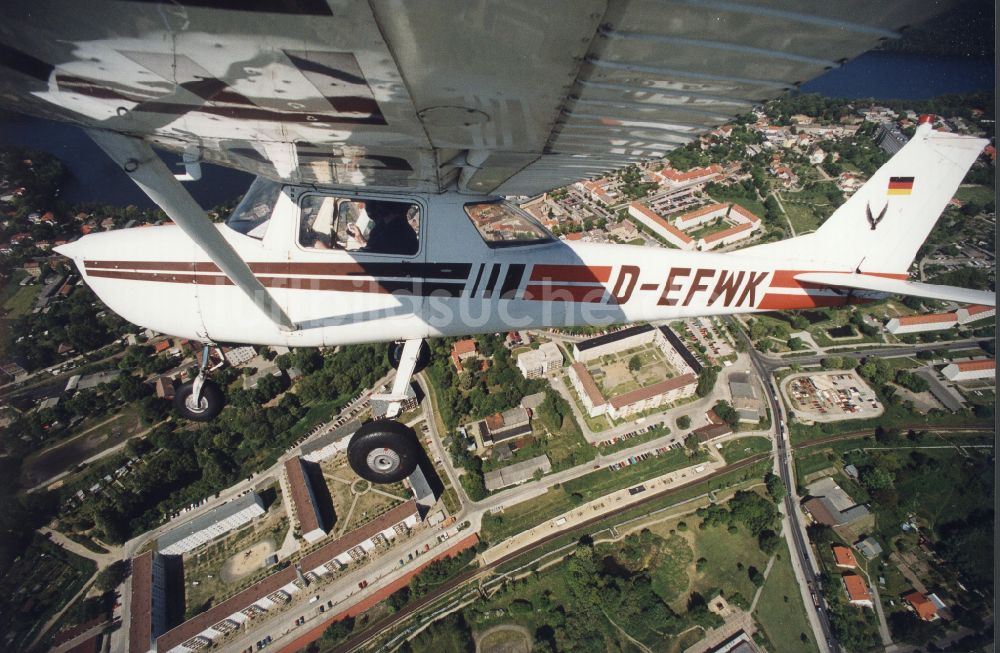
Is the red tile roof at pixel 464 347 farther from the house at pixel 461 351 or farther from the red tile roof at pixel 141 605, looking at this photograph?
the red tile roof at pixel 141 605

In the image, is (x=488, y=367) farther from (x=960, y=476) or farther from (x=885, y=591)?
(x=960, y=476)

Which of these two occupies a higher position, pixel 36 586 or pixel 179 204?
pixel 179 204

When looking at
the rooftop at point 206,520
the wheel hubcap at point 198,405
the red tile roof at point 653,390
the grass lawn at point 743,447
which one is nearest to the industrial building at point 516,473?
the red tile roof at point 653,390

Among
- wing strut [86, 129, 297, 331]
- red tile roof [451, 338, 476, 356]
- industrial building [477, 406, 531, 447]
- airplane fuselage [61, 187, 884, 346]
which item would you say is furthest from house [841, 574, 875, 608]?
wing strut [86, 129, 297, 331]

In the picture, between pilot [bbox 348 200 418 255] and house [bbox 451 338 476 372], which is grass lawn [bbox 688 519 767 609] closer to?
house [bbox 451 338 476 372]

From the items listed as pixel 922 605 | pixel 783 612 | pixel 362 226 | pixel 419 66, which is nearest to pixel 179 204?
pixel 362 226

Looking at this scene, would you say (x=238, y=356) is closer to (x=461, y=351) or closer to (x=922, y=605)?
(x=461, y=351)
